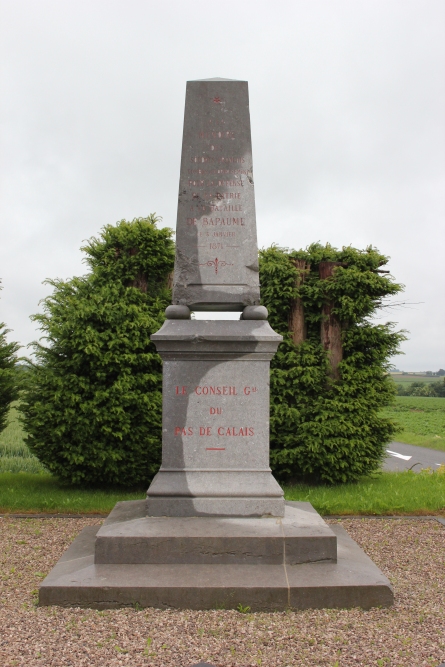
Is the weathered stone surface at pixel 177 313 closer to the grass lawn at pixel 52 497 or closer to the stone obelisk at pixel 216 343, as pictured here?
the stone obelisk at pixel 216 343

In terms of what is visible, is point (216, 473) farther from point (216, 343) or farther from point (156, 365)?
point (156, 365)

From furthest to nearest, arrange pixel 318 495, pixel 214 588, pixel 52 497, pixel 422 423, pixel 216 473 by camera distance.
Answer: pixel 422 423, pixel 318 495, pixel 52 497, pixel 216 473, pixel 214 588

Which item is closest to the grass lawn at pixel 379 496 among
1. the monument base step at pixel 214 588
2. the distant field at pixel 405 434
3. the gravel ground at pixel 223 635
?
the distant field at pixel 405 434

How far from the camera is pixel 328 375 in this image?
31.5 feet

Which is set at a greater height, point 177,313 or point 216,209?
point 216,209

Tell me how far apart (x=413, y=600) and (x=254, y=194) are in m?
3.93

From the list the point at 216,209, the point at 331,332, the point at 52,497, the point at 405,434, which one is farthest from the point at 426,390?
the point at 216,209

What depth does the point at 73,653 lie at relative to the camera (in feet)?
12.1

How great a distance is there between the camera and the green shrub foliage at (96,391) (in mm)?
8773

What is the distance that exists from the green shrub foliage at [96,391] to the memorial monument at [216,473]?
2889 mm

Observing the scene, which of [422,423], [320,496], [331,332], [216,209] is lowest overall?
[320,496]

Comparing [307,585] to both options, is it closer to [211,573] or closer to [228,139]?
[211,573]

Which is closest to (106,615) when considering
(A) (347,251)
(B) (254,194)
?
(B) (254,194)

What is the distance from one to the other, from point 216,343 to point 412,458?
1390cm
